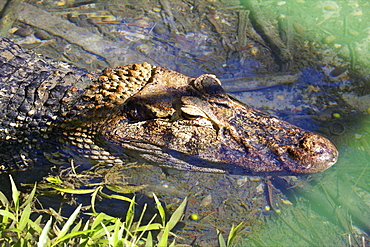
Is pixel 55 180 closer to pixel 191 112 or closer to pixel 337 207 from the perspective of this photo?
pixel 191 112

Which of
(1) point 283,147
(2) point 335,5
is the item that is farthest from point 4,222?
(2) point 335,5

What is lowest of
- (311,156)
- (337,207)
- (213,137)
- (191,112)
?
(337,207)

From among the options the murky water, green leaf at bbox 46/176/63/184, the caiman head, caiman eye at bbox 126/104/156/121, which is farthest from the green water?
green leaf at bbox 46/176/63/184

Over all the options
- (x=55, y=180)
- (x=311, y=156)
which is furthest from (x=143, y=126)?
(x=311, y=156)

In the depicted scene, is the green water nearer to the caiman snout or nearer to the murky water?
the murky water

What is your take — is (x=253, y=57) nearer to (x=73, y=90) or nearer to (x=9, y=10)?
(x=73, y=90)

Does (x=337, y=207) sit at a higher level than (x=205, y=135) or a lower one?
lower

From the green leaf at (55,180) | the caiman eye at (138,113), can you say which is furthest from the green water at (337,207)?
the green leaf at (55,180)
